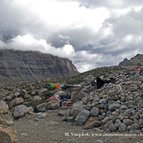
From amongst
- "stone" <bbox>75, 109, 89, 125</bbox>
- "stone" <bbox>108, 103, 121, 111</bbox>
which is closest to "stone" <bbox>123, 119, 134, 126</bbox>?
"stone" <bbox>108, 103, 121, 111</bbox>

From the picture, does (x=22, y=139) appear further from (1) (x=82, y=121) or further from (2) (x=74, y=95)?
(2) (x=74, y=95)

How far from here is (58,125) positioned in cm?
1578

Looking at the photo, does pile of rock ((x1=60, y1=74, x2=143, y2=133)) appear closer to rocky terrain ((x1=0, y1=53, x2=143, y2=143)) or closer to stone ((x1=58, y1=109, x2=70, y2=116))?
rocky terrain ((x1=0, y1=53, x2=143, y2=143))

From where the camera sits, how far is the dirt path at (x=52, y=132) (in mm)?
12266

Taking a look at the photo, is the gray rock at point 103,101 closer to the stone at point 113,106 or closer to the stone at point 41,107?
the stone at point 113,106

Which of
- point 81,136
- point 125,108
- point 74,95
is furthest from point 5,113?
point 74,95

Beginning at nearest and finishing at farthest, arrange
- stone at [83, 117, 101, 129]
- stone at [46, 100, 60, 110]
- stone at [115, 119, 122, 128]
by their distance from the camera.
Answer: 1. stone at [115, 119, 122, 128]
2. stone at [83, 117, 101, 129]
3. stone at [46, 100, 60, 110]

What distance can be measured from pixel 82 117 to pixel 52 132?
2.18 meters

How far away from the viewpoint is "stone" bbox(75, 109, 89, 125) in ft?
51.4

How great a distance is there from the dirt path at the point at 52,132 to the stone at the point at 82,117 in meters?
0.29

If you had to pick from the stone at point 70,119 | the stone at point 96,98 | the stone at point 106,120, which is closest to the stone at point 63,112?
the stone at point 70,119

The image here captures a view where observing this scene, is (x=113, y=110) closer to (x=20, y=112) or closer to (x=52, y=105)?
(x=20, y=112)

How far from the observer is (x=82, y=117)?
1585 cm

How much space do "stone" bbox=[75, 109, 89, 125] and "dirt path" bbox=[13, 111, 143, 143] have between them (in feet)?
0.95
